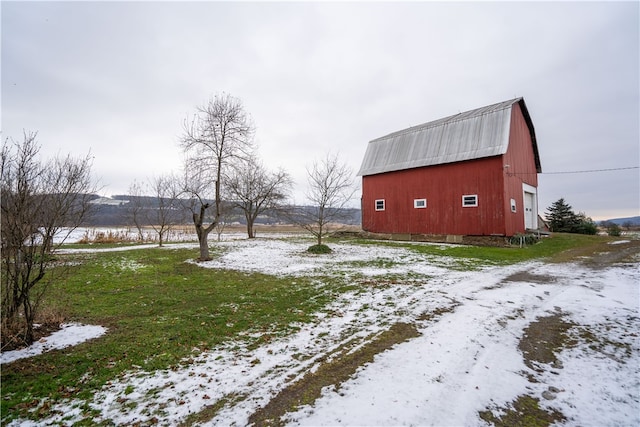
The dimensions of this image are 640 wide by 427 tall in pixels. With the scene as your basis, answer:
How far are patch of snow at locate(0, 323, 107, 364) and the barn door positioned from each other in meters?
22.9

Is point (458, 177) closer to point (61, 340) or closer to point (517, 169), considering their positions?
point (517, 169)

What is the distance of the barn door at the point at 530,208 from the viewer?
65.4ft

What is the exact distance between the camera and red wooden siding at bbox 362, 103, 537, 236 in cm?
1638

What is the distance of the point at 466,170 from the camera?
1747 centimetres

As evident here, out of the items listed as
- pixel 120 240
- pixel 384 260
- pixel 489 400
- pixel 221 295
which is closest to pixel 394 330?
pixel 489 400

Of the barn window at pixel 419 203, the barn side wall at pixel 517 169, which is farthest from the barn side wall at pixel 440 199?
the barn side wall at pixel 517 169

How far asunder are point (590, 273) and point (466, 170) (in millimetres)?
9920

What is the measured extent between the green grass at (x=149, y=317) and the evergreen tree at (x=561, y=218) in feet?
99.9

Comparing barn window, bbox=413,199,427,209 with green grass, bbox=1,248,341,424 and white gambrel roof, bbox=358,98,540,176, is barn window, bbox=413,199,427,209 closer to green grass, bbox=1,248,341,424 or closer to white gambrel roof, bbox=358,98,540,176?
white gambrel roof, bbox=358,98,540,176

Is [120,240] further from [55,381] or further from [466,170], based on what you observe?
[466,170]

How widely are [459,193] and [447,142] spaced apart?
139 inches

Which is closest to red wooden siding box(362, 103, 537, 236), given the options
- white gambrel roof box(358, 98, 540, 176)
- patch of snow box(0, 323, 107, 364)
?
white gambrel roof box(358, 98, 540, 176)

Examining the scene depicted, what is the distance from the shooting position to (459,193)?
1766cm

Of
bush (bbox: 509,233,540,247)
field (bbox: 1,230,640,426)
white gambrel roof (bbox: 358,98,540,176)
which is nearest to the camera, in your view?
field (bbox: 1,230,640,426)
